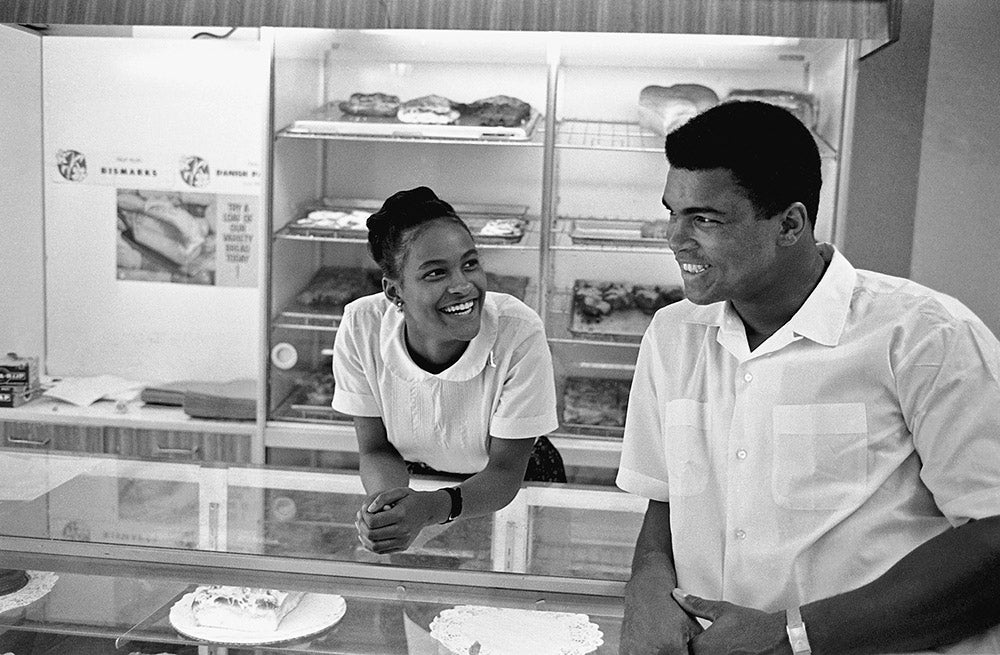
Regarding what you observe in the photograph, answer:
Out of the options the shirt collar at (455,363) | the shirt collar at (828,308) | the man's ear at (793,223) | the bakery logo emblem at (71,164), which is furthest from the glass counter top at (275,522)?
the bakery logo emblem at (71,164)

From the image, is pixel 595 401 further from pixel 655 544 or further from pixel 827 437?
pixel 827 437

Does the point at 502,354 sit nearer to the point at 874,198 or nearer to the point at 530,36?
the point at 530,36

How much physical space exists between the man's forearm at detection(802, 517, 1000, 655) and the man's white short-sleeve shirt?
43 mm

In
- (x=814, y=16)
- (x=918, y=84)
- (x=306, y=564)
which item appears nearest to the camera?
(x=306, y=564)

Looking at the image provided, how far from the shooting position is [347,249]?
4445 mm

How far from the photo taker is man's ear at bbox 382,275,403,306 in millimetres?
2336

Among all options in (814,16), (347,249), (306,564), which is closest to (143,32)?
(347,249)

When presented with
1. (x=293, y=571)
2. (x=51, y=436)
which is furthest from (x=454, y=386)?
(x=51, y=436)

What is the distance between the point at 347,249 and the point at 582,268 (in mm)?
981

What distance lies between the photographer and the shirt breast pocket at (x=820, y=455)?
1.51m

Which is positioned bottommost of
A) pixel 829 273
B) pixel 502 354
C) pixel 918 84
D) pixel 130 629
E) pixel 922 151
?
pixel 130 629

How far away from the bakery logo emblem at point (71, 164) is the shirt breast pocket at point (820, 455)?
12.0 ft

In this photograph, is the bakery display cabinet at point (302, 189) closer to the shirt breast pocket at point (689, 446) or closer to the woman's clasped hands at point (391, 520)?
the woman's clasped hands at point (391, 520)

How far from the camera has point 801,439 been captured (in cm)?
156
